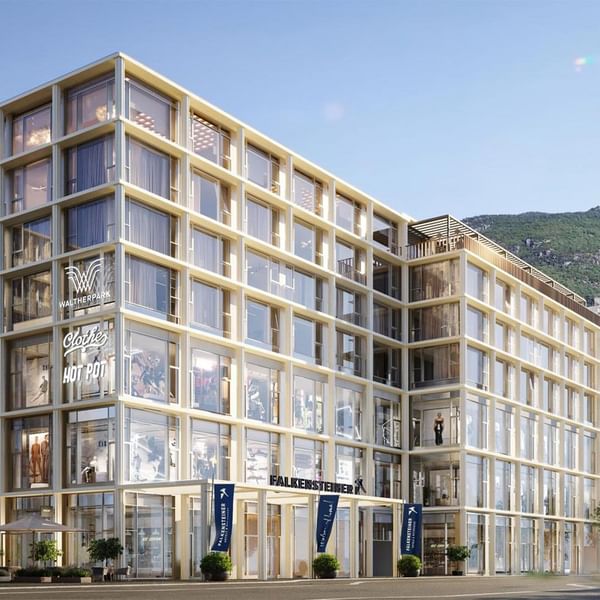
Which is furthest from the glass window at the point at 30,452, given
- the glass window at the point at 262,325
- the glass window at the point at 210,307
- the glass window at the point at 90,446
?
the glass window at the point at 262,325

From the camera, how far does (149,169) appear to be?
51438 mm

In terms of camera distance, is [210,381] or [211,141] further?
[211,141]

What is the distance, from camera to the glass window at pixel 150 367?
160 ft

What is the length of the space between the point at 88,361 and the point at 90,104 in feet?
39.0

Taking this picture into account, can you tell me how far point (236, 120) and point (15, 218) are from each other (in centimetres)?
1198

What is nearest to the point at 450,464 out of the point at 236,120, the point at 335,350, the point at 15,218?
the point at 335,350

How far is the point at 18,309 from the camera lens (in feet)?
174

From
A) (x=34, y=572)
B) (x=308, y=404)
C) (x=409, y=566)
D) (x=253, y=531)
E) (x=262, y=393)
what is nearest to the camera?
(x=34, y=572)

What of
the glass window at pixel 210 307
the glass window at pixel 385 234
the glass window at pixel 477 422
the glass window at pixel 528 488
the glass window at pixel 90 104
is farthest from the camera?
the glass window at pixel 528 488

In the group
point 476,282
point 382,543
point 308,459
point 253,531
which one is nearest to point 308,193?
point 476,282

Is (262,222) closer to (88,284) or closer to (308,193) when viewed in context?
(308,193)

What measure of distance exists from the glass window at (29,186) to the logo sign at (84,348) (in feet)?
22.7

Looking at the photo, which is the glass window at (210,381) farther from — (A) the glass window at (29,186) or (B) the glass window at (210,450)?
(A) the glass window at (29,186)

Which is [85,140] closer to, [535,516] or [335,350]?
[335,350]
